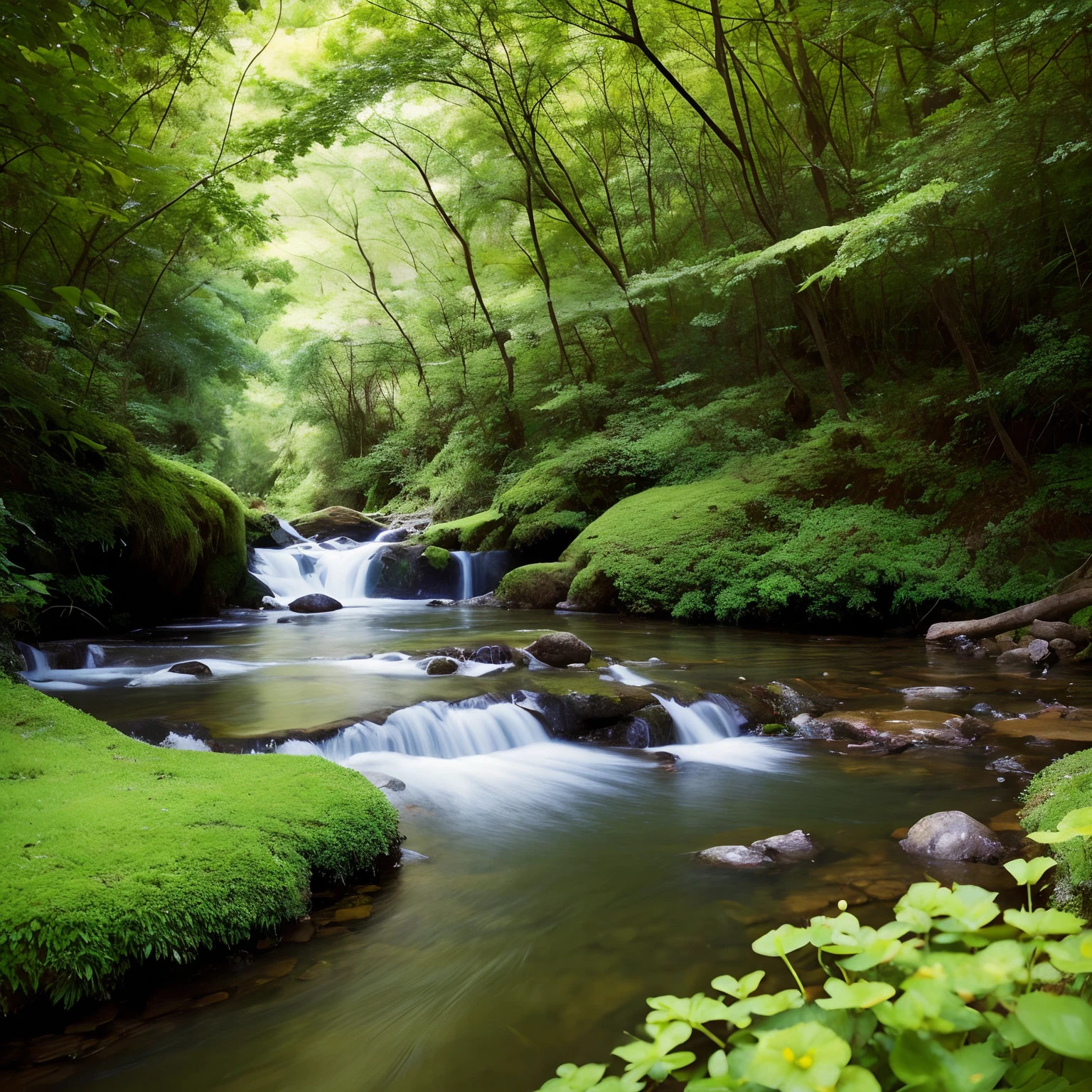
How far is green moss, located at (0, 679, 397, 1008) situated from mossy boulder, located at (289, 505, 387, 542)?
16732mm

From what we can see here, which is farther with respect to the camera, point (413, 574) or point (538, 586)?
point (413, 574)

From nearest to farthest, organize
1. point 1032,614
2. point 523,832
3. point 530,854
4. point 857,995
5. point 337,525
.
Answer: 1. point 857,995
2. point 530,854
3. point 523,832
4. point 1032,614
5. point 337,525

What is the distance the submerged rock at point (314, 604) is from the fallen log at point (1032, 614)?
10.1 metres

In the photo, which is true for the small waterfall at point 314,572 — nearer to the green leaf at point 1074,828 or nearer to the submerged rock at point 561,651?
the submerged rock at point 561,651

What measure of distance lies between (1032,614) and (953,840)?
4715mm

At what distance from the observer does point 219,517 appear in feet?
37.4

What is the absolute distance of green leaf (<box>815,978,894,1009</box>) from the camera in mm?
825

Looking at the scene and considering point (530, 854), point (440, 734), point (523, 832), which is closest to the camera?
point (530, 854)

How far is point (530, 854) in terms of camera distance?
3480 mm

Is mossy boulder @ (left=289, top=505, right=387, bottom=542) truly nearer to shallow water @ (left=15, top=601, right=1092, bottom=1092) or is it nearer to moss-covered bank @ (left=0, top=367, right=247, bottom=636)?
moss-covered bank @ (left=0, top=367, right=247, bottom=636)

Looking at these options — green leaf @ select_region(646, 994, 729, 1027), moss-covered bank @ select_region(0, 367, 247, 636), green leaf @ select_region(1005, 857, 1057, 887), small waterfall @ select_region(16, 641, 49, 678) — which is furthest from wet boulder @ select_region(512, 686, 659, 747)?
small waterfall @ select_region(16, 641, 49, 678)

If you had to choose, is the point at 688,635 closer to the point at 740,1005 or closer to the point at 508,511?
the point at 508,511

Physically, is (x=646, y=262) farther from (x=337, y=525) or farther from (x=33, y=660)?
(x=33, y=660)

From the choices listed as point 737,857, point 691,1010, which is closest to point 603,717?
point 737,857
